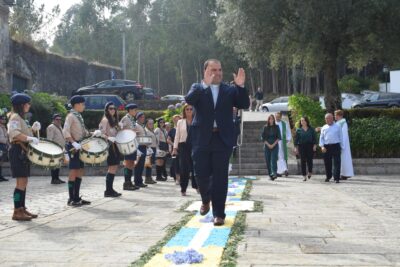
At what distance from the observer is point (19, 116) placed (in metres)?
7.50

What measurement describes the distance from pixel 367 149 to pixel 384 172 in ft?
5.21

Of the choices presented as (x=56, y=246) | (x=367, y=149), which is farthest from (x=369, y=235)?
(x=367, y=149)

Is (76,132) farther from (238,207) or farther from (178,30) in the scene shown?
(178,30)

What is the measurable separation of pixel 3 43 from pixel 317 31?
51.5 feet

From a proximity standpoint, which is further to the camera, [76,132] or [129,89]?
[129,89]

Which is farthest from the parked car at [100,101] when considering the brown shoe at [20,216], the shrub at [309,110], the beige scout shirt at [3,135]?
the brown shoe at [20,216]

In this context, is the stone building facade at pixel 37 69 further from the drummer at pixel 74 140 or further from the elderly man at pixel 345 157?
the drummer at pixel 74 140

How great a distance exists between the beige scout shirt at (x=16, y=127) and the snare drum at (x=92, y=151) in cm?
125

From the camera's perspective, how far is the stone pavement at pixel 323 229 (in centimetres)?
476

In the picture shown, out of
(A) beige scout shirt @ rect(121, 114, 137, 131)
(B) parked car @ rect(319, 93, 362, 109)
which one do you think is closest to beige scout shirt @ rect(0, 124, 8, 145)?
(A) beige scout shirt @ rect(121, 114, 137, 131)

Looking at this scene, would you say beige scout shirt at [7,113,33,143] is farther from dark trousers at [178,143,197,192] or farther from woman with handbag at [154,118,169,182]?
woman with handbag at [154,118,169,182]

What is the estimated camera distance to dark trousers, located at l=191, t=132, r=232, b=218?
6.29m

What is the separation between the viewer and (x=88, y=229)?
6.50 m

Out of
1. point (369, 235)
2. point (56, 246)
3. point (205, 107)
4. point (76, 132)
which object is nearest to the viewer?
→ point (56, 246)
